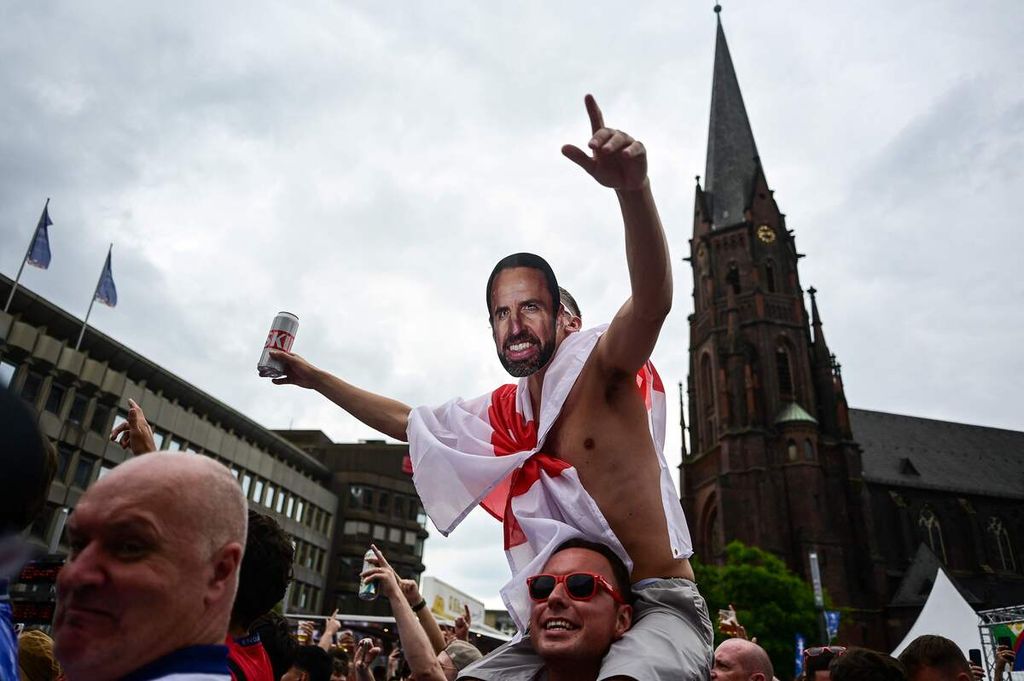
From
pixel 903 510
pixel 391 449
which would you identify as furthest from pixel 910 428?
pixel 391 449

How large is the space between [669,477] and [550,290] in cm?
95

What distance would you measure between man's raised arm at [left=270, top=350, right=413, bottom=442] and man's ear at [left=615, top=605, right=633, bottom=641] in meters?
1.48

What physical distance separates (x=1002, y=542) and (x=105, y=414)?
61555mm

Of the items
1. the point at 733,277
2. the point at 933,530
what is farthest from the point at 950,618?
the point at 733,277

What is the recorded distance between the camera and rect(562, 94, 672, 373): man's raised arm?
2.61m

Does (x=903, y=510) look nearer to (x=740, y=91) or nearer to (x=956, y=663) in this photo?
(x=740, y=91)

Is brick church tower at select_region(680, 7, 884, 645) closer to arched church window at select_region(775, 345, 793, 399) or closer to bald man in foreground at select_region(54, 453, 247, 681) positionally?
arched church window at select_region(775, 345, 793, 399)

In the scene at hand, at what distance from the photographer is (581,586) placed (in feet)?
8.69

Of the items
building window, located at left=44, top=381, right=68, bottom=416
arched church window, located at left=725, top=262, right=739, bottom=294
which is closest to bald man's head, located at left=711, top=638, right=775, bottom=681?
building window, located at left=44, top=381, right=68, bottom=416

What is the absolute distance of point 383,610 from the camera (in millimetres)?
58812

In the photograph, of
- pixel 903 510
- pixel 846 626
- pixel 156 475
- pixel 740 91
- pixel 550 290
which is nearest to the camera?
pixel 156 475

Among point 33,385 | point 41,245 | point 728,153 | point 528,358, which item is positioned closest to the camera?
point 528,358

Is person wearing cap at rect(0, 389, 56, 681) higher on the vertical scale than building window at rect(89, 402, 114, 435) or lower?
lower

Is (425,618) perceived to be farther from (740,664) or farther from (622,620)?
(622,620)
